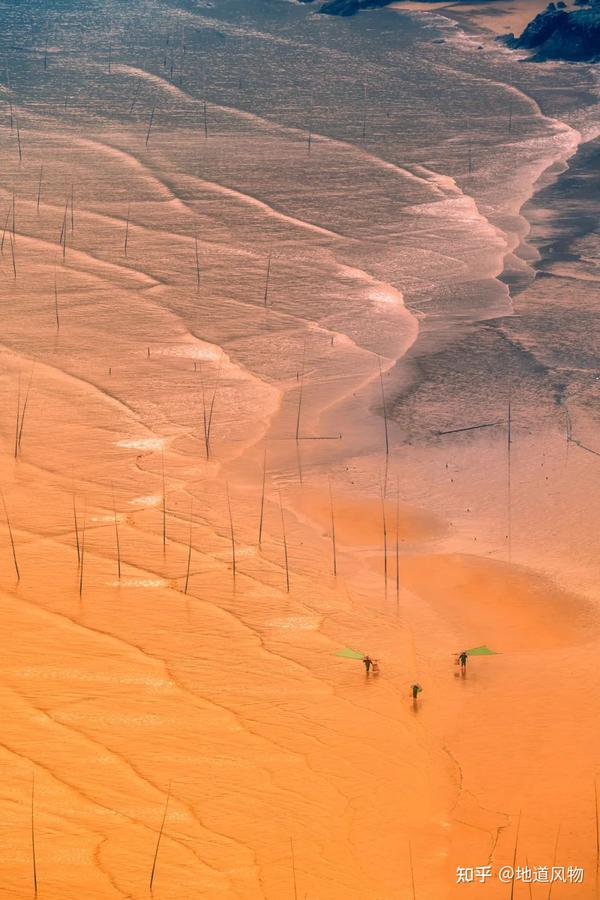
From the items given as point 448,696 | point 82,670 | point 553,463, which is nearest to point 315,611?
point 448,696

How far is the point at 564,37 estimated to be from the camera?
15.3 metres

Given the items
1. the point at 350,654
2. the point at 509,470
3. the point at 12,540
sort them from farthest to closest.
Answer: the point at 509,470 < the point at 12,540 < the point at 350,654

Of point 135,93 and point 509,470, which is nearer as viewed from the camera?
point 509,470

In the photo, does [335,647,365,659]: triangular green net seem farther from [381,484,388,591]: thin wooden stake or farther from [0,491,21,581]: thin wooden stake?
[0,491,21,581]: thin wooden stake

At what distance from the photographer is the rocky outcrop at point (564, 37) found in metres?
15.2

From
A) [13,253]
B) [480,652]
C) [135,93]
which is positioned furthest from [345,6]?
[480,652]

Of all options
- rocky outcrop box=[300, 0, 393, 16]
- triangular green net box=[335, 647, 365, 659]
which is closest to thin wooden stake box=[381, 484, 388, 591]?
triangular green net box=[335, 647, 365, 659]

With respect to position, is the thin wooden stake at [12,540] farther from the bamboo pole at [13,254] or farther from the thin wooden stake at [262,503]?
the bamboo pole at [13,254]

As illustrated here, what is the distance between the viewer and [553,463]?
5039mm

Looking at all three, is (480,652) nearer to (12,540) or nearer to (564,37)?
(12,540)

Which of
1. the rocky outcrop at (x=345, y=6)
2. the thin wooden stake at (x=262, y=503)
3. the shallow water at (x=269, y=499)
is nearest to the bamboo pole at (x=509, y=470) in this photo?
the shallow water at (x=269, y=499)

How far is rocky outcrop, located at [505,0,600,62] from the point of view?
597 inches

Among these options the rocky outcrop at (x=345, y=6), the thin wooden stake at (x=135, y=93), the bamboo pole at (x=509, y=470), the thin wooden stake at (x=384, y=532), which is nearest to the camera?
the thin wooden stake at (x=384, y=532)

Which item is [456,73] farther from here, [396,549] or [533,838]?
[533,838]
